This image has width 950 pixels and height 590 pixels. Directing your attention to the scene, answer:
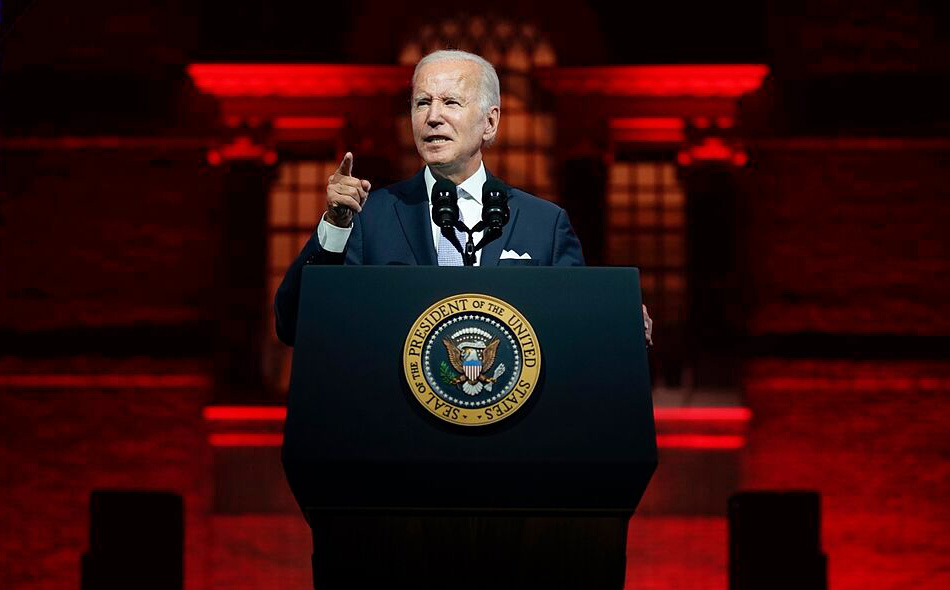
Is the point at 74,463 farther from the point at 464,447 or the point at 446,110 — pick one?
the point at 464,447

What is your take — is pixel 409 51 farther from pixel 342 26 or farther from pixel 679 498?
pixel 679 498

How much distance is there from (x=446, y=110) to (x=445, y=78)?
0.22 ft

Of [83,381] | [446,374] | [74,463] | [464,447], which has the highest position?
[446,374]

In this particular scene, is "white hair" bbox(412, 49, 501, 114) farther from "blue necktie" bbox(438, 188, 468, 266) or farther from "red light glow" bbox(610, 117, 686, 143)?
"red light glow" bbox(610, 117, 686, 143)

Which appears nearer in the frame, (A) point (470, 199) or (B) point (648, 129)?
(A) point (470, 199)

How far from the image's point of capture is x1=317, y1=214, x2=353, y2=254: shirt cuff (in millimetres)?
2395

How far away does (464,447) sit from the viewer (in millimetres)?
2066

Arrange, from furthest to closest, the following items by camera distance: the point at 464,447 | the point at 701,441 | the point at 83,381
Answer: the point at 83,381 < the point at 701,441 < the point at 464,447

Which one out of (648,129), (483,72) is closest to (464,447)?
(483,72)

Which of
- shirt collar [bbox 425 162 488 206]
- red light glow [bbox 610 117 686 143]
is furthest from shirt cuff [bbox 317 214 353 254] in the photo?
red light glow [bbox 610 117 686 143]

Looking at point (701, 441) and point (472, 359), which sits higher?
point (472, 359)

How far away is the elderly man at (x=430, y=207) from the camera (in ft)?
8.25

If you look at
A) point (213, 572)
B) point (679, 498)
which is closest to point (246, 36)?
point (213, 572)

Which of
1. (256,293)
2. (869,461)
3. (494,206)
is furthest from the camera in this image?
(256,293)
